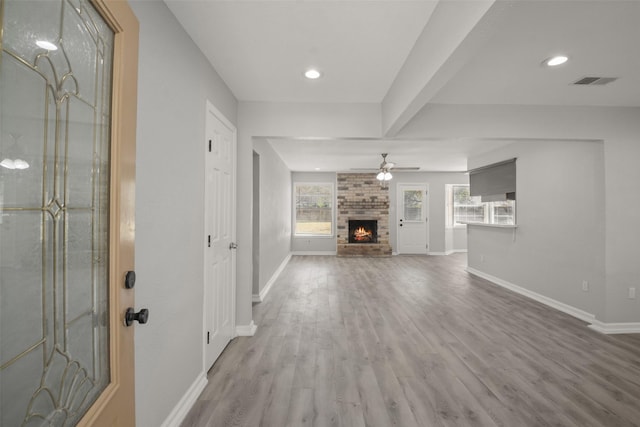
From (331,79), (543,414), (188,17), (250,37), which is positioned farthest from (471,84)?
(543,414)

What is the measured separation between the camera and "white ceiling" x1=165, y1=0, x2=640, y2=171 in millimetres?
1662

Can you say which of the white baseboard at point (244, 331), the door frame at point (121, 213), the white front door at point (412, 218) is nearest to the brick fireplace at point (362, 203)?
the white front door at point (412, 218)

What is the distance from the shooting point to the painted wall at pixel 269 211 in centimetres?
438

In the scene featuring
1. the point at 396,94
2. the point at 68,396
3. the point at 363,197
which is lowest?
the point at 68,396

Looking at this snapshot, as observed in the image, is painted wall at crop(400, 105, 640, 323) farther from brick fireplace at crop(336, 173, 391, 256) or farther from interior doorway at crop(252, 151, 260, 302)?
brick fireplace at crop(336, 173, 391, 256)

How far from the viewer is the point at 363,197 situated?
8.47 m

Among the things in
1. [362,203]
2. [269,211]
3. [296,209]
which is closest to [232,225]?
[269,211]

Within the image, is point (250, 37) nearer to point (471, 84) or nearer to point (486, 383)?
point (471, 84)

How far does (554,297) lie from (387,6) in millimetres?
4496

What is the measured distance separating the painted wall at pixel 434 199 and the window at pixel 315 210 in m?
1.92

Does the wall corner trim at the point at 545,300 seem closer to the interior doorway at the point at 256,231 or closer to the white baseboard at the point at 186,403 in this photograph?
the interior doorway at the point at 256,231

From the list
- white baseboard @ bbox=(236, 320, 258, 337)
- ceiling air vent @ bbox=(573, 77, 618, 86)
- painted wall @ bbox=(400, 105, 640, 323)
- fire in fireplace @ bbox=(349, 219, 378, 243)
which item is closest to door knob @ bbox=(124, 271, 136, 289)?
white baseboard @ bbox=(236, 320, 258, 337)

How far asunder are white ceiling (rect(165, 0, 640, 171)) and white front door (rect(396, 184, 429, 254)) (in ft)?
18.3

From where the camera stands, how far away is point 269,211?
5.12m
